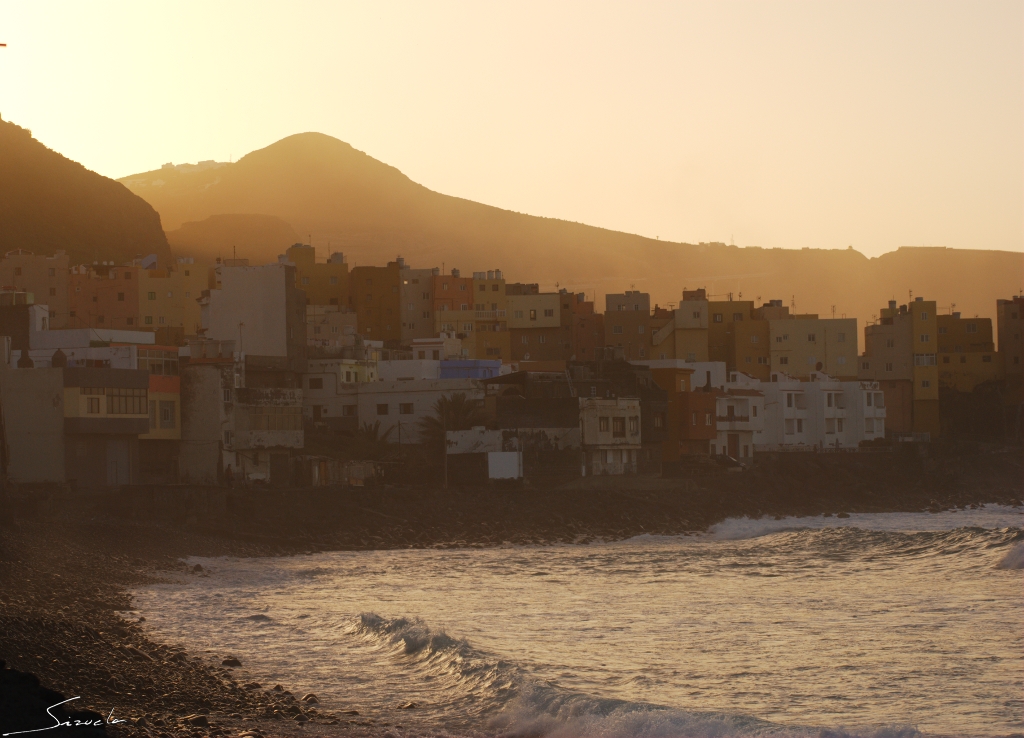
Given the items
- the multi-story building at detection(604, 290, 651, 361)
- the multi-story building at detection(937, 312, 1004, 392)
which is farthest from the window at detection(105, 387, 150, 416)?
the multi-story building at detection(937, 312, 1004, 392)

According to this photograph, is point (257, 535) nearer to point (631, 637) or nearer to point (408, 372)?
point (631, 637)

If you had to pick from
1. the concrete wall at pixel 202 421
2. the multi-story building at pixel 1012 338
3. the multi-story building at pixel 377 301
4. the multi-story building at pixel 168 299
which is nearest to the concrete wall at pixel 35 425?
the concrete wall at pixel 202 421

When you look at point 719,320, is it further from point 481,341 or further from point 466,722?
point 466,722

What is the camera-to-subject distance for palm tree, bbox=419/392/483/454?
5653cm

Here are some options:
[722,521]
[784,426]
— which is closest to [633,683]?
[722,521]

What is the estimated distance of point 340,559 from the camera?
40094mm

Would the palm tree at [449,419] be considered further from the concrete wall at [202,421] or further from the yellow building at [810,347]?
the yellow building at [810,347]

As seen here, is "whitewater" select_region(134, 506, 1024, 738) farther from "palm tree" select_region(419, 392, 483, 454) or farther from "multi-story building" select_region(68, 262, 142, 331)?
"multi-story building" select_region(68, 262, 142, 331)

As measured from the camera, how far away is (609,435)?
5675 cm

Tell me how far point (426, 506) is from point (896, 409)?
42463 millimetres

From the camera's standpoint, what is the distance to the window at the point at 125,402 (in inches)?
1838

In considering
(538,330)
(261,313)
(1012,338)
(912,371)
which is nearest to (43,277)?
(261,313)

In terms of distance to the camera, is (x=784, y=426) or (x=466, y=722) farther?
(x=784, y=426)

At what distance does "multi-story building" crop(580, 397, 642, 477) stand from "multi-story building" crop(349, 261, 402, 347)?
35.0m
